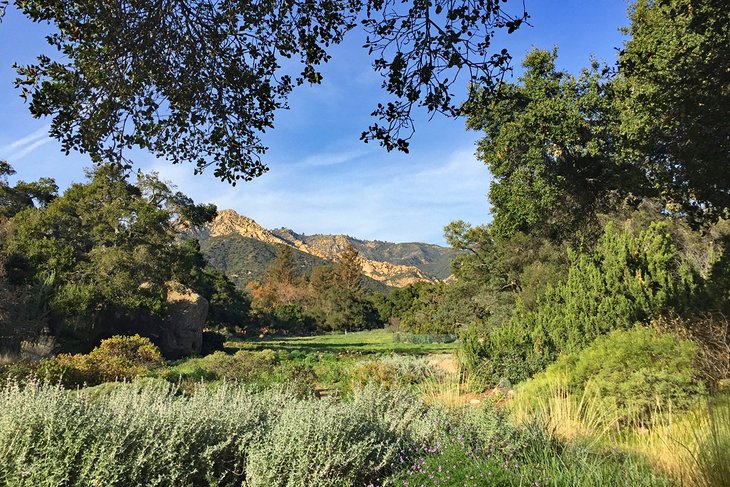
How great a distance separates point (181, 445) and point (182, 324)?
942 inches

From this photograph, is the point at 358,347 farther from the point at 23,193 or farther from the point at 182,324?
the point at 23,193

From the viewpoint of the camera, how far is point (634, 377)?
7180 mm

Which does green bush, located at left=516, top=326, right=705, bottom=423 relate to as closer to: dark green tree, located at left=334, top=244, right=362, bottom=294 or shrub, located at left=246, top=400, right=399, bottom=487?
shrub, located at left=246, top=400, right=399, bottom=487

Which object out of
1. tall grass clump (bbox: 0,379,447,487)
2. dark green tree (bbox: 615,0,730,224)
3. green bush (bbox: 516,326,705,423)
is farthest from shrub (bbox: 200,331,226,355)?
tall grass clump (bbox: 0,379,447,487)

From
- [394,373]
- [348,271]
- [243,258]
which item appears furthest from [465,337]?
[243,258]

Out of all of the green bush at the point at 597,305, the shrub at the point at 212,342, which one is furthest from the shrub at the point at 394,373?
the shrub at the point at 212,342

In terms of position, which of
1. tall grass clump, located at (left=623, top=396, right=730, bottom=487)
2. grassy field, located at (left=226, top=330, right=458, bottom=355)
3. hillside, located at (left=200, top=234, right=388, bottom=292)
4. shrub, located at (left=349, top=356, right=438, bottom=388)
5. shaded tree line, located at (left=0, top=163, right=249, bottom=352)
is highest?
hillside, located at (left=200, top=234, right=388, bottom=292)

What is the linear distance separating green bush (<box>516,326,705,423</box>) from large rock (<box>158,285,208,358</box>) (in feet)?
69.6

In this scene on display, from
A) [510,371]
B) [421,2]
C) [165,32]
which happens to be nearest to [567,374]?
[510,371]

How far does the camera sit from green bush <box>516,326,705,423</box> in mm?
6859

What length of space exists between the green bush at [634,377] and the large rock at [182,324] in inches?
835

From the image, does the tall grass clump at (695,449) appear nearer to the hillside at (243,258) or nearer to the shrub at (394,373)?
the shrub at (394,373)

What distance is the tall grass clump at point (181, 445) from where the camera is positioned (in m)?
3.36

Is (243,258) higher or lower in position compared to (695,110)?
higher
